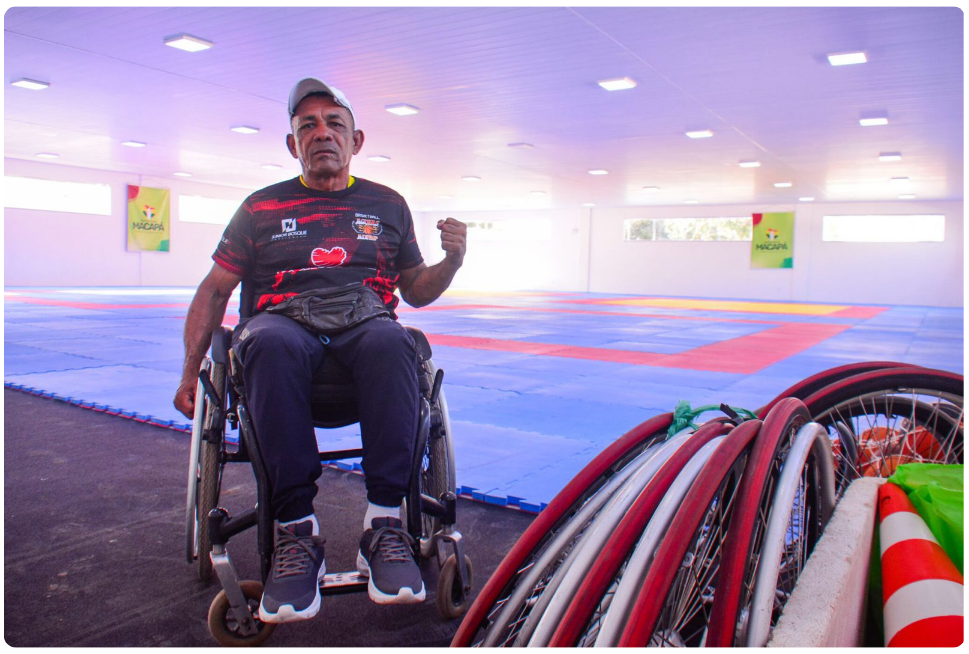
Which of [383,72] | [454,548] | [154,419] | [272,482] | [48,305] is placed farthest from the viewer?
[48,305]

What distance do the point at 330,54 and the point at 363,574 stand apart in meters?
6.94

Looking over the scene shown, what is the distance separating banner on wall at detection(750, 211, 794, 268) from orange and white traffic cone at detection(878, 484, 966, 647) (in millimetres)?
21295

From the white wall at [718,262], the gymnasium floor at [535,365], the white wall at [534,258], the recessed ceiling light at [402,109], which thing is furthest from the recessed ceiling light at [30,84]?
the white wall at [718,262]

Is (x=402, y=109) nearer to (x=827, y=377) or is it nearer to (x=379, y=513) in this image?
(x=827, y=377)

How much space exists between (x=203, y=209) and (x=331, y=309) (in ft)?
68.9

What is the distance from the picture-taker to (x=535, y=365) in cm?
609

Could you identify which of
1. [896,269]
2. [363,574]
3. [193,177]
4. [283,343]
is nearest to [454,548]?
[363,574]

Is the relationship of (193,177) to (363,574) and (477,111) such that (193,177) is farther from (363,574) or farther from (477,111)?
(363,574)

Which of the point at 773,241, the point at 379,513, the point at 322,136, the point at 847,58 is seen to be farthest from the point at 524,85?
the point at 773,241

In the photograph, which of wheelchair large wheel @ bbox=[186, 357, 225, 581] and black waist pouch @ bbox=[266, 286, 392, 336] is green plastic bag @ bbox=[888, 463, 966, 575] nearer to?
black waist pouch @ bbox=[266, 286, 392, 336]

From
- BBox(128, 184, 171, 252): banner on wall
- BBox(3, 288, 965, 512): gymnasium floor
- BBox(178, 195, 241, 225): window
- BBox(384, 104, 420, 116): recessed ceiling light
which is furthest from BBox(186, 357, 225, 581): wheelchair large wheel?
BBox(178, 195, 241, 225): window

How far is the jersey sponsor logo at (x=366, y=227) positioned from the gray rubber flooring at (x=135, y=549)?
3.18ft

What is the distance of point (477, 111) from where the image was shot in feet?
33.2

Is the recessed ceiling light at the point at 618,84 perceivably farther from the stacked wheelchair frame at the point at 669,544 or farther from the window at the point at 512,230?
the window at the point at 512,230
